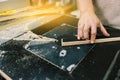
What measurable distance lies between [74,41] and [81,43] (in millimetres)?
30

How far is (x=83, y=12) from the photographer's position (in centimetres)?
77

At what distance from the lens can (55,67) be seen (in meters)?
0.59

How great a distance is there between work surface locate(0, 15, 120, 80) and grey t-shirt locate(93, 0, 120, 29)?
18cm

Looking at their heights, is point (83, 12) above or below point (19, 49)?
above

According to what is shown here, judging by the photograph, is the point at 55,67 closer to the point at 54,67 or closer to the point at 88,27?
the point at 54,67

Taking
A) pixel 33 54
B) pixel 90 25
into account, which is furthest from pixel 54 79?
pixel 90 25

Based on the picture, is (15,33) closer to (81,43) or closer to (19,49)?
(19,49)

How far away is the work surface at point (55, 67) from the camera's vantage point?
545 mm

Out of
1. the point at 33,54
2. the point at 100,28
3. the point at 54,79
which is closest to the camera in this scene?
the point at 54,79

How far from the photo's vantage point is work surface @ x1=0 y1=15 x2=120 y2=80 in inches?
21.5

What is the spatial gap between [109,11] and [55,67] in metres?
0.42

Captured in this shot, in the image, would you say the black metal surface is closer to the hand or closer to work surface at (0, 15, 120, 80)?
work surface at (0, 15, 120, 80)

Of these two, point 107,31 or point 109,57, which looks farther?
point 107,31

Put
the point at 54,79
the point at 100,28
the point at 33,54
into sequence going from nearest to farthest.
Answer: the point at 54,79, the point at 33,54, the point at 100,28
